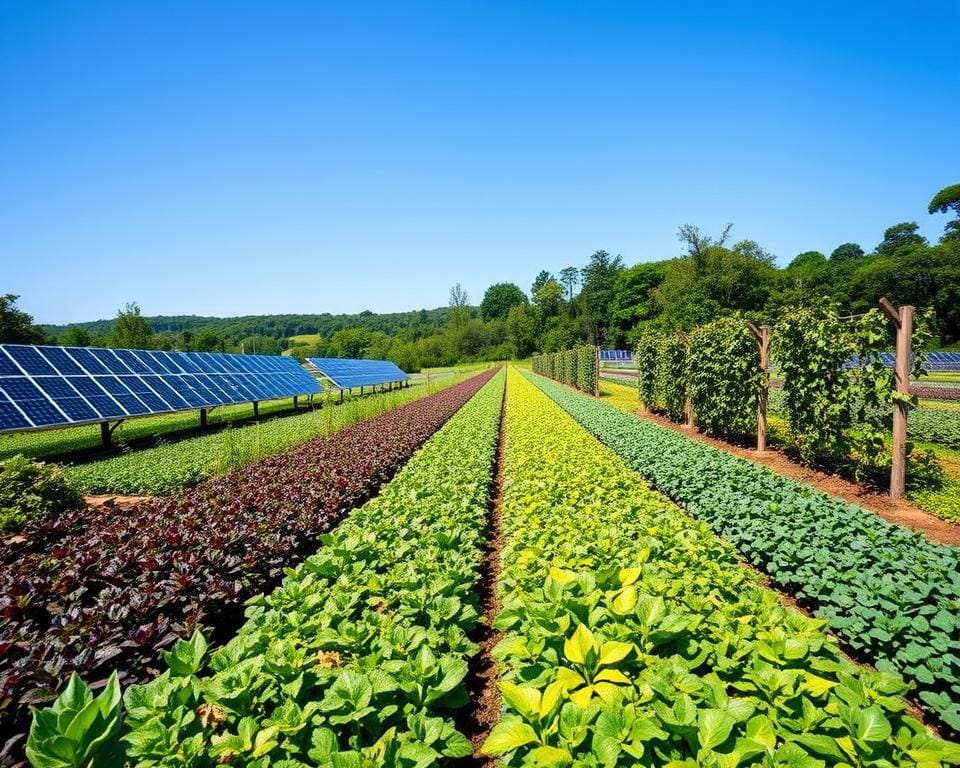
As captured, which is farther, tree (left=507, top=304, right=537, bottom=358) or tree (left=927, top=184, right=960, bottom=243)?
tree (left=507, top=304, right=537, bottom=358)

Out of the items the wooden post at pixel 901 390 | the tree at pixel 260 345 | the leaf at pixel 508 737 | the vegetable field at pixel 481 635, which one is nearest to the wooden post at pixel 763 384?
the wooden post at pixel 901 390

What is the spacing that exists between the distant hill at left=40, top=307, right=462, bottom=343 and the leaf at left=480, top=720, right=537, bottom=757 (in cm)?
13414

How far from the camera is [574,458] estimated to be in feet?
27.6

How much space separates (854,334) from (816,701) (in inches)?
325

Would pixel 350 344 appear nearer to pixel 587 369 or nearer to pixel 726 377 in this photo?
pixel 587 369

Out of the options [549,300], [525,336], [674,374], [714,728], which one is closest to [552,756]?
[714,728]

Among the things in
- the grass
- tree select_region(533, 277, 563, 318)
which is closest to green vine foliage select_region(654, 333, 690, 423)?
the grass

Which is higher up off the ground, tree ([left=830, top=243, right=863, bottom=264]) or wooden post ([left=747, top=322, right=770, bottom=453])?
tree ([left=830, top=243, right=863, bottom=264])

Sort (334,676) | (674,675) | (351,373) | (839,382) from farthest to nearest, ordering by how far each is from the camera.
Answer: (351,373), (839,382), (334,676), (674,675)

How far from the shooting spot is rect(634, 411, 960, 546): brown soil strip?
6156 millimetres

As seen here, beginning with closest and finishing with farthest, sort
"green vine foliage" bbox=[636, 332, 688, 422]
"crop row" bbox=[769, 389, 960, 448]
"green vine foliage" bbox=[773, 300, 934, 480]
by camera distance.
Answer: "green vine foliage" bbox=[773, 300, 934, 480] → "crop row" bbox=[769, 389, 960, 448] → "green vine foliage" bbox=[636, 332, 688, 422]

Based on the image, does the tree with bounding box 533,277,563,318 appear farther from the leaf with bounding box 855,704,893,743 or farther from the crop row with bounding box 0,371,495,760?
the leaf with bounding box 855,704,893,743

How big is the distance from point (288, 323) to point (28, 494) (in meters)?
156

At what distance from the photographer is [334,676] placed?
8.33 feet
